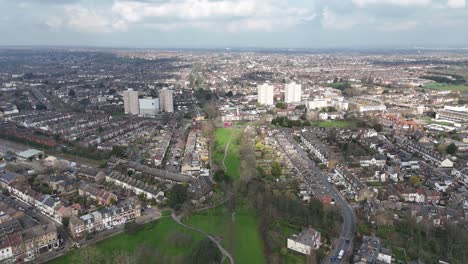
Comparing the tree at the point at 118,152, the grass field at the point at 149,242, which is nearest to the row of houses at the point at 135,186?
the grass field at the point at 149,242

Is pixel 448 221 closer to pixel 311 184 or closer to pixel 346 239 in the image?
pixel 346 239

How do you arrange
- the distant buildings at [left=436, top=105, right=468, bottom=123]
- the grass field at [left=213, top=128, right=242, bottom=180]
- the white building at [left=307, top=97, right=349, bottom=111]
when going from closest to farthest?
the grass field at [left=213, top=128, right=242, bottom=180] → the distant buildings at [left=436, top=105, right=468, bottom=123] → the white building at [left=307, top=97, right=349, bottom=111]

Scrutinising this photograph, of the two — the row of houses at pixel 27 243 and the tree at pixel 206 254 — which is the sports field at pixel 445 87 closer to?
the tree at pixel 206 254

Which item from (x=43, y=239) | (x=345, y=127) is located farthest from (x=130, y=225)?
(x=345, y=127)

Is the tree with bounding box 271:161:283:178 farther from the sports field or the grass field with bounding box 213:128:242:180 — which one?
the sports field

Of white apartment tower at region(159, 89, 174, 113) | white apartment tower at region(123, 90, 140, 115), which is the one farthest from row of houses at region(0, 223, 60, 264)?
white apartment tower at region(159, 89, 174, 113)

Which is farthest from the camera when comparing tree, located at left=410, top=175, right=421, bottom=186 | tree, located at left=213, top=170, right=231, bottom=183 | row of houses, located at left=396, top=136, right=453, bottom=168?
row of houses, located at left=396, top=136, right=453, bottom=168
